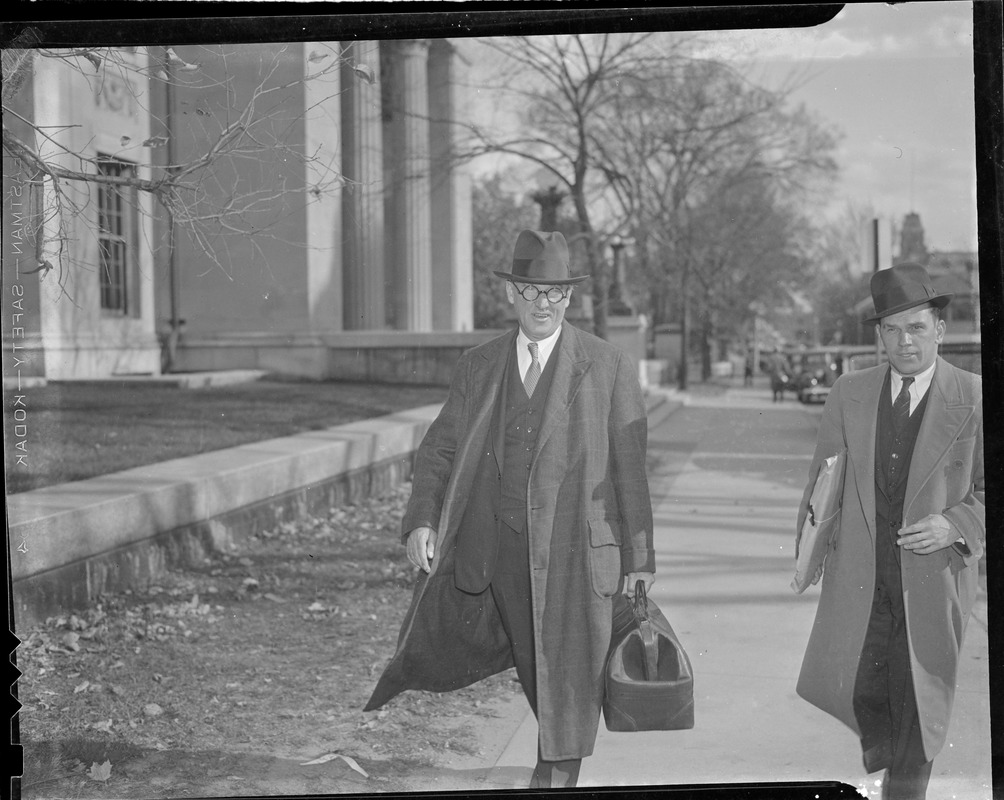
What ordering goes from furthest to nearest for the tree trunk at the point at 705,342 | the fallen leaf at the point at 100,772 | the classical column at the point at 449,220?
the tree trunk at the point at 705,342
the classical column at the point at 449,220
the fallen leaf at the point at 100,772

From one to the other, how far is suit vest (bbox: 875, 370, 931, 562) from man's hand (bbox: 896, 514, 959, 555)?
0.25 feet

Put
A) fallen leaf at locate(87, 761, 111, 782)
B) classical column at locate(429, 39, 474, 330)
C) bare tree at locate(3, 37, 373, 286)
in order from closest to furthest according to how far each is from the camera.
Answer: fallen leaf at locate(87, 761, 111, 782) < bare tree at locate(3, 37, 373, 286) < classical column at locate(429, 39, 474, 330)

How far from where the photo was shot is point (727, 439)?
5.12 m

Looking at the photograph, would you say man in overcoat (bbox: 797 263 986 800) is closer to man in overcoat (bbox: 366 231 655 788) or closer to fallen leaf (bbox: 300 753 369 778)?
man in overcoat (bbox: 366 231 655 788)

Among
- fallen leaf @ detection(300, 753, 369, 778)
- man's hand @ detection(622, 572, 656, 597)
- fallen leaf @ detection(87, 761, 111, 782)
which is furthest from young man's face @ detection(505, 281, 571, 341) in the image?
fallen leaf @ detection(87, 761, 111, 782)

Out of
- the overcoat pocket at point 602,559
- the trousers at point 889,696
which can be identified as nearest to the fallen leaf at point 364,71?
the overcoat pocket at point 602,559

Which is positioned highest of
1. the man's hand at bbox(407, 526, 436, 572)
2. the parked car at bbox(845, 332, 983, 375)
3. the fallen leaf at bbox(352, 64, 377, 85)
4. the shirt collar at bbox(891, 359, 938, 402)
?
the fallen leaf at bbox(352, 64, 377, 85)

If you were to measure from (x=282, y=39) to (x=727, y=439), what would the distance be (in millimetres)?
2697

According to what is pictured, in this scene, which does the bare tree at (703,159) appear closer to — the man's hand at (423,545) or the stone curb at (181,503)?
the stone curb at (181,503)

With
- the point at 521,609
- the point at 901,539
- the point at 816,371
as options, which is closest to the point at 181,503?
the point at 521,609

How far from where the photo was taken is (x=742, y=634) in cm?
480

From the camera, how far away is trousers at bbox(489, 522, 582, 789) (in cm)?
412

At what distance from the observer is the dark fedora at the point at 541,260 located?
415cm

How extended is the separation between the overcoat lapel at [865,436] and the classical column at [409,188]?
200cm
